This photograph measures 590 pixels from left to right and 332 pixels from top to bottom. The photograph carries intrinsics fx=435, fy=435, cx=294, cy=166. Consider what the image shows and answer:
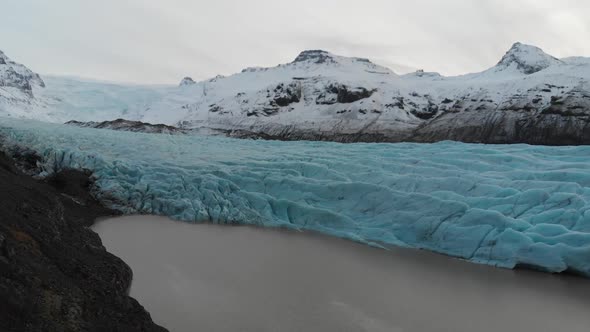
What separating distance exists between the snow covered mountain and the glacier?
109ft

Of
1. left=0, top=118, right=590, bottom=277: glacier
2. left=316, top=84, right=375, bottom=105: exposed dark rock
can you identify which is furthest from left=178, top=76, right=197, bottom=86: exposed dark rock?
left=0, top=118, right=590, bottom=277: glacier

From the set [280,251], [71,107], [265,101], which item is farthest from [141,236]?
[71,107]

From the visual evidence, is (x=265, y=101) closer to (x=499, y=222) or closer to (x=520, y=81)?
(x=520, y=81)

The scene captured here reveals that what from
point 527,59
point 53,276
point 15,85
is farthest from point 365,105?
point 15,85

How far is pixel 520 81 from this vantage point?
50.1 m

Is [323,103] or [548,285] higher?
[323,103]

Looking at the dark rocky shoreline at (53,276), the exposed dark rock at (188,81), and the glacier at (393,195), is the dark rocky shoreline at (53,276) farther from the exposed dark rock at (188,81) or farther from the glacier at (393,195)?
the exposed dark rock at (188,81)

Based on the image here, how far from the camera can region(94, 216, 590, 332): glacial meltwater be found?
5.08 metres

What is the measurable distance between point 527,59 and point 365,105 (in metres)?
45.3

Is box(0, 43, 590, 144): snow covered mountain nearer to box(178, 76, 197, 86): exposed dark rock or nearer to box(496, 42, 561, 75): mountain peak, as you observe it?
box(496, 42, 561, 75): mountain peak

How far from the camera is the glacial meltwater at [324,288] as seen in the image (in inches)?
200

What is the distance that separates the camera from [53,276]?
373 centimetres

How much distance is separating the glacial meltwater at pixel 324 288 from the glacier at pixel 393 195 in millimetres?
698

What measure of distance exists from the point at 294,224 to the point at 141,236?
3423 mm
